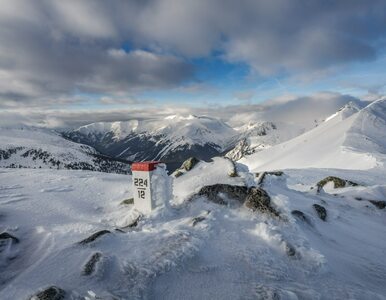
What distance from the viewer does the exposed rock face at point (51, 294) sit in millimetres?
9320

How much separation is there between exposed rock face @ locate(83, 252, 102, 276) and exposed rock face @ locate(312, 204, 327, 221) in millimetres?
12985

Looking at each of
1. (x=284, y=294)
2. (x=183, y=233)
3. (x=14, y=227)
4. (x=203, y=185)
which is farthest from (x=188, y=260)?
(x=14, y=227)

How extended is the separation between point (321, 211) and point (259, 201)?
4582 mm

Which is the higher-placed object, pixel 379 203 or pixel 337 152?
pixel 337 152

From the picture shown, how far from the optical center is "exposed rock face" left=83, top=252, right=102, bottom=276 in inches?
434

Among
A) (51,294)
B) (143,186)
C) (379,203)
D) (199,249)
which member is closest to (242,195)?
(143,186)

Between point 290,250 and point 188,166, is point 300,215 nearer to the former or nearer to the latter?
point 290,250

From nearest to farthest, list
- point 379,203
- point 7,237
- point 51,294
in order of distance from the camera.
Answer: point 51,294 → point 7,237 → point 379,203

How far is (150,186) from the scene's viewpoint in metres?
18.1

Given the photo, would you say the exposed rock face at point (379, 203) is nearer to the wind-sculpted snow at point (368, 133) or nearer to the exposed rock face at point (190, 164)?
the exposed rock face at point (190, 164)

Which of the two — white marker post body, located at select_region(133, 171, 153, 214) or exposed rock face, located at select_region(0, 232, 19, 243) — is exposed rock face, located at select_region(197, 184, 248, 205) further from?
exposed rock face, located at select_region(0, 232, 19, 243)

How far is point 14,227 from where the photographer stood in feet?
56.0

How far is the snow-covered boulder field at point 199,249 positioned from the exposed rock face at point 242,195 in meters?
0.32

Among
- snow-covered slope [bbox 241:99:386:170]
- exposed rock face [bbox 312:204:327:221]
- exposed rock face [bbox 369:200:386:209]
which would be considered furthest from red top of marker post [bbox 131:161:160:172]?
snow-covered slope [bbox 241:99:386:170]
